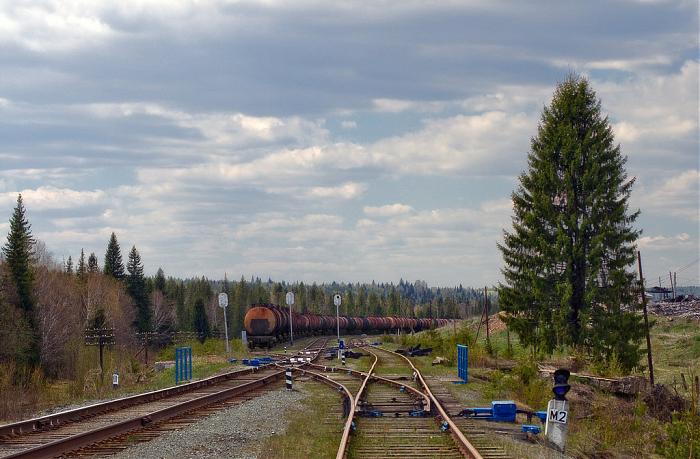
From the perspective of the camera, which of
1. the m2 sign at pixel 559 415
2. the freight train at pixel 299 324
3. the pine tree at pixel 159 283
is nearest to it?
the m2 sign at pixel 559 415

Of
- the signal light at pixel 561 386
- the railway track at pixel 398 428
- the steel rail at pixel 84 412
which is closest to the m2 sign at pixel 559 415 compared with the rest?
the signal light at pixel 561 386

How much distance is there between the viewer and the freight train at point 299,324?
55.5 meters

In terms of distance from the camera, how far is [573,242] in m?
33.6

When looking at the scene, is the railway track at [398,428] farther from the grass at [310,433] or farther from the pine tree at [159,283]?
the pine tree at [159,283]

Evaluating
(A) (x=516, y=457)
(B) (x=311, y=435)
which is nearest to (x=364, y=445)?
(B) (x=311, y=435)

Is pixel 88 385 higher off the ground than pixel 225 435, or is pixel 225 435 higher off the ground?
pixel 225 435

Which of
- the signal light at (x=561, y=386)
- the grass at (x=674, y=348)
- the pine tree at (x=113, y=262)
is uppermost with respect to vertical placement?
the pine tree at (x=113, y=262)

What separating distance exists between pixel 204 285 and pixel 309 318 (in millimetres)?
106341

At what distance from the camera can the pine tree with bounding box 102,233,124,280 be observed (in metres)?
107

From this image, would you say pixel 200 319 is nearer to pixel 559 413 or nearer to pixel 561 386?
pixel 559 413

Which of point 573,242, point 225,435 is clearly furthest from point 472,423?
point 573,242

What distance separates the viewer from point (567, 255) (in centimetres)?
3312

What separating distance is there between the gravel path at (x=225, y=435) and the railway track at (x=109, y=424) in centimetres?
41

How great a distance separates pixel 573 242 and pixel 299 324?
120 ft
